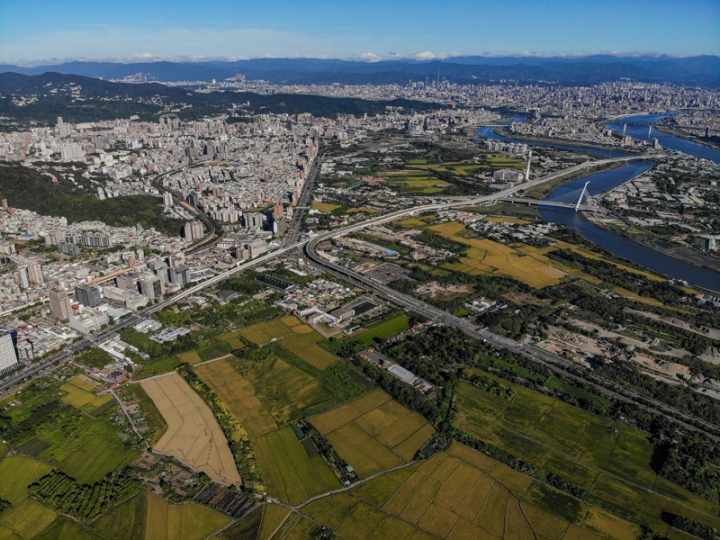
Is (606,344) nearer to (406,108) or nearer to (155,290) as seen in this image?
(155,290)

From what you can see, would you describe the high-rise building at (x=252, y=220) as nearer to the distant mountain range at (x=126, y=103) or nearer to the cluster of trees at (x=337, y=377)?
the cluster of trees at (x=337, y=377)

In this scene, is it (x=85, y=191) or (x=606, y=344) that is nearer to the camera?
(x=606, y=344)

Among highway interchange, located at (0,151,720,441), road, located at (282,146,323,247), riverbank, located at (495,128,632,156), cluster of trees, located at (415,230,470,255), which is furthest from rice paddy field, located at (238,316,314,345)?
riverbank, located at (495,128,632,156)

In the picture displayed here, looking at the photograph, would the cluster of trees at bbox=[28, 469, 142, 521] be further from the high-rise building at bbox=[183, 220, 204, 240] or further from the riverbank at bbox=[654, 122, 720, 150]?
the riverbank at bbox=[654, 122, 720, 150]

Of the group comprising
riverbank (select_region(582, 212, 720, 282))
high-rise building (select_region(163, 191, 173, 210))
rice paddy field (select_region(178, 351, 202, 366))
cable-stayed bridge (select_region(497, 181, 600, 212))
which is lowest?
rice paddy field (select_region(178, 351, 202, 366))

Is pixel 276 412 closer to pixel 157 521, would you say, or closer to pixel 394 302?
pixel 157 521

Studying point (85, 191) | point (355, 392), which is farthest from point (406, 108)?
point (355, 392)

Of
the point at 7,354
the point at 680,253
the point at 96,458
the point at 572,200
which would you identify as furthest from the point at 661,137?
the point at 96,458
